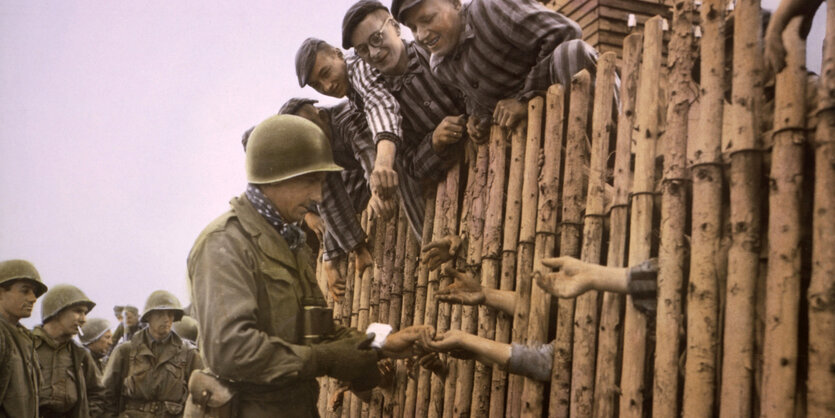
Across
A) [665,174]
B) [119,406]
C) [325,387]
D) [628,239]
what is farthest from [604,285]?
[119,406]

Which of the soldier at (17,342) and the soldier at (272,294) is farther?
the soldier at (17,342)

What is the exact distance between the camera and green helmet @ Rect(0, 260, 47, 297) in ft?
18.2

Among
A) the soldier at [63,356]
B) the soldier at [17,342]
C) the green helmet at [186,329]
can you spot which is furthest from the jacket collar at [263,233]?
the green helmet at [186,329]

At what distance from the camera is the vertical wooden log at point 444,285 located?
4.37 m

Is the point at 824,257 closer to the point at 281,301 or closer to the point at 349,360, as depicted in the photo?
the point at 349,360

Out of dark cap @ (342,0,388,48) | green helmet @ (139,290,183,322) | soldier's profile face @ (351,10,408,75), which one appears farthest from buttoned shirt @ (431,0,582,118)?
green helmet @ (139,290,183,322)

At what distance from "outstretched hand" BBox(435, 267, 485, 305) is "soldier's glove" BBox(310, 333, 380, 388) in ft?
2.12

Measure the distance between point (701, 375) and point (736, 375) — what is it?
0.14m

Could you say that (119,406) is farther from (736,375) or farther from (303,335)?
(736,375)

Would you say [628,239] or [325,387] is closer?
[628,239]

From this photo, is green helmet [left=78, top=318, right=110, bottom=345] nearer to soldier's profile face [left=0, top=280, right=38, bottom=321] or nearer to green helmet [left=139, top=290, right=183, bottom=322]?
green helmet [left=139, top=290, right=183, bottom=322]

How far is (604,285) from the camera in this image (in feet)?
10.00

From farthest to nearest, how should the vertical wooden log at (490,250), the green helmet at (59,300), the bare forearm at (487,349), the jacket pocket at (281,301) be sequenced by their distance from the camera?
the green helmet at (59,300), the vertical wooden log at (490,250), the bare forearm at (487,349), the jacket pocket at (281,301)

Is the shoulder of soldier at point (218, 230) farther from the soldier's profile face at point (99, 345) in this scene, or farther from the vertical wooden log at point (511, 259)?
the soldier's profile face at point (99, 345)
